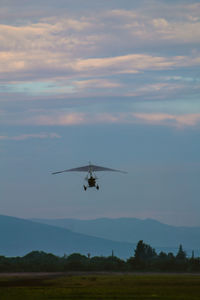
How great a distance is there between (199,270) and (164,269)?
27.4 ft

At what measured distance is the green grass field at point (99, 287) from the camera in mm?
82625

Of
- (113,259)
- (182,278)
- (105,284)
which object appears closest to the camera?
(105,284)

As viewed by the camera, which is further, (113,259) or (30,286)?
(113,259)

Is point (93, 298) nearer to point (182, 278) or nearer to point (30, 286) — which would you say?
point (30, 286)

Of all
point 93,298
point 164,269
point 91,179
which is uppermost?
point 91,179

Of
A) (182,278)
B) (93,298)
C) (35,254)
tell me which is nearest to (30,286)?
(93,298)

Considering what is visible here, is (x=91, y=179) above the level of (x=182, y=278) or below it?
above

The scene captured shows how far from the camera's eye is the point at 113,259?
154 meters

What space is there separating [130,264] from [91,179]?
5600cm

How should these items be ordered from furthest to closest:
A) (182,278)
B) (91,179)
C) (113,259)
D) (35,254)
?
(35,254) < (113,259) < (182,278) < (91,179)

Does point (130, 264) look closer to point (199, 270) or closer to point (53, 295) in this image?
point (199, 270)

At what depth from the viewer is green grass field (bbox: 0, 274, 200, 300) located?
8262 centimetres

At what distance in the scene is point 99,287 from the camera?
93.1 meters

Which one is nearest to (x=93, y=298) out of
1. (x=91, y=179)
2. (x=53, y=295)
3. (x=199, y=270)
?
(x=53, y=295)
